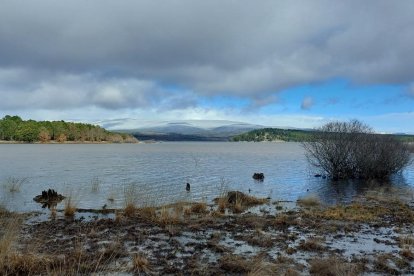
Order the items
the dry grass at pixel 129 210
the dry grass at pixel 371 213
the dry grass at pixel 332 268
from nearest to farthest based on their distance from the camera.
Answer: the dry grass at pixel 332 268
the dry grass at pixel 371 213
the dry grass at pixel 129 210

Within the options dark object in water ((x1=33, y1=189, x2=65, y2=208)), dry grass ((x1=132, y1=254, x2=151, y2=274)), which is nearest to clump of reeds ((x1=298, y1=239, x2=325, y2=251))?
dry grass ((x1=132, y1=254, x2=151, y2=274))

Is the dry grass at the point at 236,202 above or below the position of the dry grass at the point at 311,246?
below

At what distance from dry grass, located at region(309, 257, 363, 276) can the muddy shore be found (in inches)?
1.1

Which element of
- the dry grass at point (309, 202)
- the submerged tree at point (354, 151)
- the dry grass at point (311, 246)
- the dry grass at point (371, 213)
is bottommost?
the dry grass at point (309, 202)

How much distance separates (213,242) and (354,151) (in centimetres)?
3031

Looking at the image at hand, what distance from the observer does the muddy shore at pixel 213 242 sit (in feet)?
34.0

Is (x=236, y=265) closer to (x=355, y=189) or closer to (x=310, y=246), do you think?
(x=310, y=246)

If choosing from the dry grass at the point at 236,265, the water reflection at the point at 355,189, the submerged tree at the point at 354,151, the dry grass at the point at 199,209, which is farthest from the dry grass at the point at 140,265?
the submerged tree at the point at 354,151

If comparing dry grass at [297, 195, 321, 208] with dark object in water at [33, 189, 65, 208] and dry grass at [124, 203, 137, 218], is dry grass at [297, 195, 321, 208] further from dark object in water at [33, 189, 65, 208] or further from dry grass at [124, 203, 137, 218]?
dark object in water at [33, 189, 65, 208]

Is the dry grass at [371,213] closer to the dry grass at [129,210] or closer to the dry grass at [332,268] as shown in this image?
the dry grass at [332,268]

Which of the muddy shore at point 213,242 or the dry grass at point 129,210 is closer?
the muddy shore at point 213,242

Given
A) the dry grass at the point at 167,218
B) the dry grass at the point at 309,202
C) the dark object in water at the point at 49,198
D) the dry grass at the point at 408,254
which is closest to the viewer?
the dry grass at the point at 408,254

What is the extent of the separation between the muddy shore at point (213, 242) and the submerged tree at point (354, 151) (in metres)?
18.8

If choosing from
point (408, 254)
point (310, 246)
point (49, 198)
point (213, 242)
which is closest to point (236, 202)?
point (213, 242)
